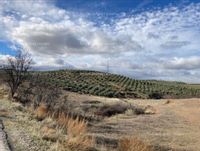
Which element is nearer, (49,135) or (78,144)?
(78,144)

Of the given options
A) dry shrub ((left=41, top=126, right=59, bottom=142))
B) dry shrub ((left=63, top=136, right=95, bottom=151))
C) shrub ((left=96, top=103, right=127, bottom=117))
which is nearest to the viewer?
dry shrub ((left=63, top=136, right=95, bottom=151))

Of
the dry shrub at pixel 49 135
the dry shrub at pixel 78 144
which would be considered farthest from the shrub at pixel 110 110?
the dry shrub at pixel 78 144

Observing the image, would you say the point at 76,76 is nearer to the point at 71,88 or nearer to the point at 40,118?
the point at 71,88

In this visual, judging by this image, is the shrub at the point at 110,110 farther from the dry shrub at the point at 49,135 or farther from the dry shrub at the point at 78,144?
the dry shrub at the point at 78,144

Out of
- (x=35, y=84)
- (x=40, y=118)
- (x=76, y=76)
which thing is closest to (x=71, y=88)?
(x=76, y=76)

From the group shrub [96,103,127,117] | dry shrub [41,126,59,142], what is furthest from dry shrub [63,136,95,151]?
shrub [96,103,127,117]

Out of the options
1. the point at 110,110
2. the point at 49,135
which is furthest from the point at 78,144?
the point at 110,110

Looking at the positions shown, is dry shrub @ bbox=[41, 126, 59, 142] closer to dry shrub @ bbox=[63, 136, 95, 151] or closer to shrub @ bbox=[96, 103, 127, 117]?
dry shrub @ bbox=[63, 136, 95, 151]

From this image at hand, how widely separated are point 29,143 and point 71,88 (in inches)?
3103

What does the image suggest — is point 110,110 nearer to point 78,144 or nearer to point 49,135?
point 49,135

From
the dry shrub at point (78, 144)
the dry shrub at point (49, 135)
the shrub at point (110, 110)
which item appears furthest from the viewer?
the shrub at point (110, 110)

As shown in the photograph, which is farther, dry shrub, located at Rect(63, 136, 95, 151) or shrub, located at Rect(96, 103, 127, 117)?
shrub, located at Rect(96, 103, 127, 117)

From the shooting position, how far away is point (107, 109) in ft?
151

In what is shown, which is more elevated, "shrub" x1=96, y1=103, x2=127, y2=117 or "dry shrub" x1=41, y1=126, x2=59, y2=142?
"dry shrub" x1=41, y1=126, x2=59, y2=142
